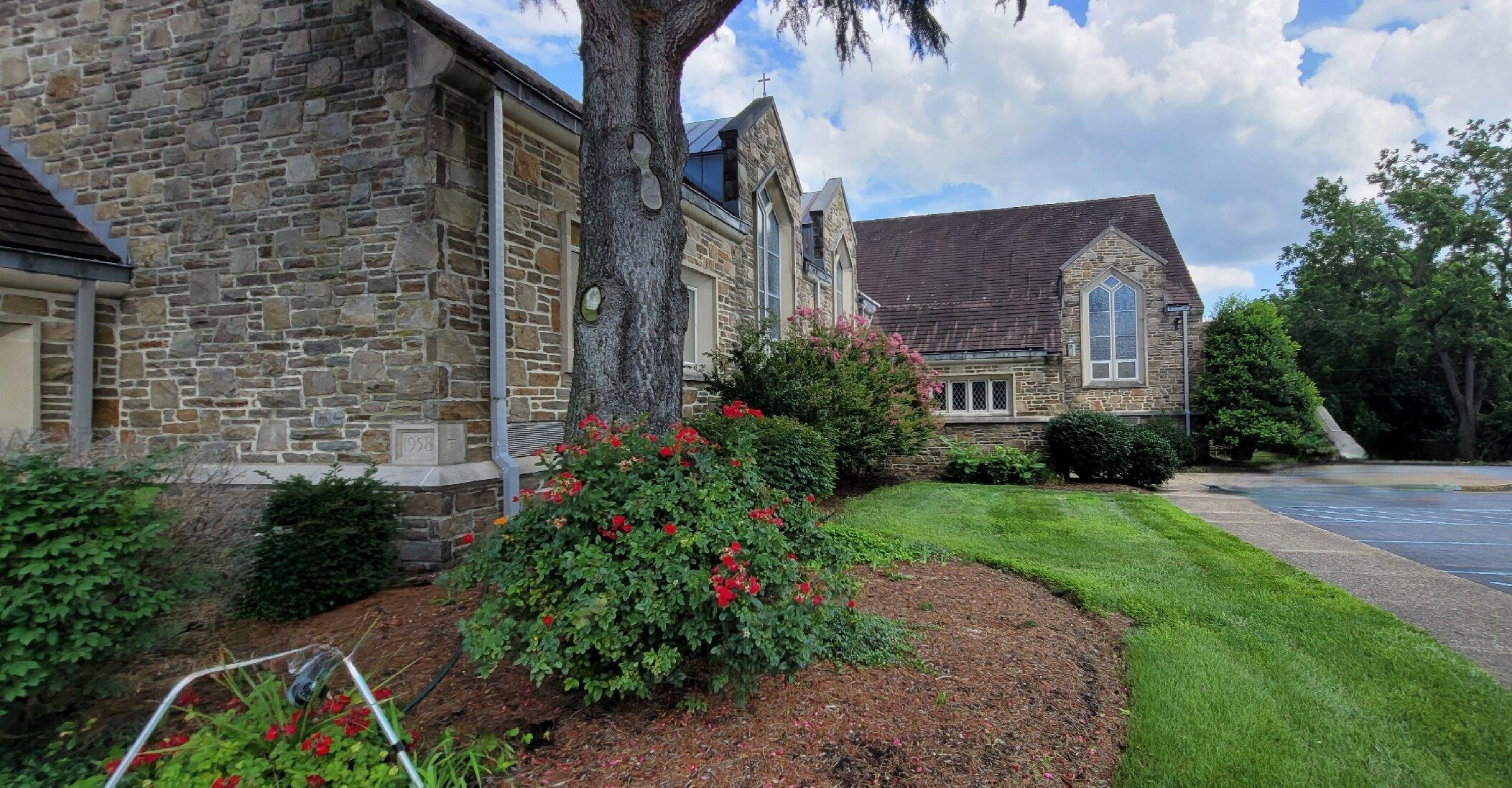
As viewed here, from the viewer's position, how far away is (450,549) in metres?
6.56

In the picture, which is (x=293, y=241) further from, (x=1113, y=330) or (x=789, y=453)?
(x=1113, y=330)

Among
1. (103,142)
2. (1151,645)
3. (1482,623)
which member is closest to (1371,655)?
(1151,645)

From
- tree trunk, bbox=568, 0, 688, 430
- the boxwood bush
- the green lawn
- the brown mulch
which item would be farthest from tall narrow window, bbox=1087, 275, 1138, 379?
tree trunk, bbox=568, 0, 688, 430

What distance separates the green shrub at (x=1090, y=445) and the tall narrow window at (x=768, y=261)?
719 cm

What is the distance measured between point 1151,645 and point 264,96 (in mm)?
9028

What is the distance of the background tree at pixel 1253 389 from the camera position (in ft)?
67.1

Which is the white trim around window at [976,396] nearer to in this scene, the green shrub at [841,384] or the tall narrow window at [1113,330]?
the tall narrow window at [1113,330]

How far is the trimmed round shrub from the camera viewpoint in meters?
15.5

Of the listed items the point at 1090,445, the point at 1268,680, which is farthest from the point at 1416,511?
the point at 1268,680

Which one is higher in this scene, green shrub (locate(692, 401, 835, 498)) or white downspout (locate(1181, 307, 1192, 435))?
white downspout (locate(1181, 307, 1192, 435))

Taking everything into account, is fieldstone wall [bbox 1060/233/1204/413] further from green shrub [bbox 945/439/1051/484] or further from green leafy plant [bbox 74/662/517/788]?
green leafy plant [bbox 74/662/517/788]

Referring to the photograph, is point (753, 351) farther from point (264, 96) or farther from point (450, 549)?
point (264, 96)

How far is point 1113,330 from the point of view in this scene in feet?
69.0

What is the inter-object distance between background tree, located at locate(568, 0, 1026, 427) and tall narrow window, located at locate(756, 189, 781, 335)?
6.96 metres
